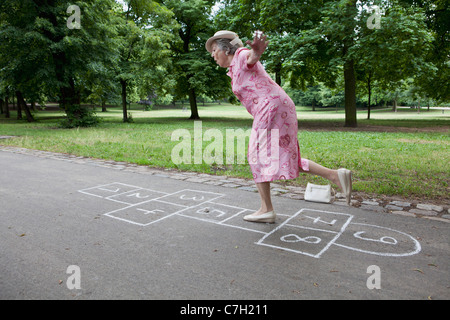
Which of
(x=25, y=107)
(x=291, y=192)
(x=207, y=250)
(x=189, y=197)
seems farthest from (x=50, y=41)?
(x=207, y=250)

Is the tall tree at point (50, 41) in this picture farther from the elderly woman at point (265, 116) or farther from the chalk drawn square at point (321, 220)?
the chalk drawn square at point (321, 220)

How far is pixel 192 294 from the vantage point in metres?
2.45

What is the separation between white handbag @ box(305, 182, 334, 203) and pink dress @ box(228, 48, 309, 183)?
1.10m

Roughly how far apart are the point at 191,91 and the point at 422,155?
22.9 meters

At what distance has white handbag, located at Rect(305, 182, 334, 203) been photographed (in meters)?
4.57

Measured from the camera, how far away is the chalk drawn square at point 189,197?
192 inches

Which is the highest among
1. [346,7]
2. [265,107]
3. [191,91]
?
[346,7]

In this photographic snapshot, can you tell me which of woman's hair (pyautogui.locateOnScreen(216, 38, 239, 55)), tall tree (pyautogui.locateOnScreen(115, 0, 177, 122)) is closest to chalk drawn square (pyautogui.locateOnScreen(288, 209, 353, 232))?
woman's hair (pyautogui.locateOnScreen(216, 38, 239, 55))

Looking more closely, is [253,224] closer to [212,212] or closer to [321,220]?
[212,212]

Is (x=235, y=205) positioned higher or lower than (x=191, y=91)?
lower

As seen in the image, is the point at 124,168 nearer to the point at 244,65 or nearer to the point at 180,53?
the point at 244,65

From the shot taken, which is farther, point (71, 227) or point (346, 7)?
point (346, 7)

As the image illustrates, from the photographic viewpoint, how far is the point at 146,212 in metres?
4.41
